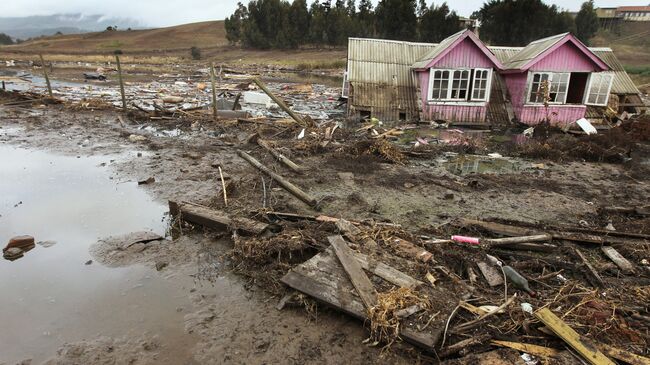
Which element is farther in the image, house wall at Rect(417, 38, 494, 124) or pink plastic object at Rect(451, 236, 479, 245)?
house wall at Rect(417, 38, 494, 124)

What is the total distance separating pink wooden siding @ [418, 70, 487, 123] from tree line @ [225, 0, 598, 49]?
3097cm

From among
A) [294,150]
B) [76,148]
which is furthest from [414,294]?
[76,148]

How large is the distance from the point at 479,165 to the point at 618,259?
5.94 metres

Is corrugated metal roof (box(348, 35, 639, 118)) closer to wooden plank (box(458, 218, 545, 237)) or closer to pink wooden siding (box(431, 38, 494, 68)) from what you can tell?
pink wooden siding (box(431, 38, 494, 68))

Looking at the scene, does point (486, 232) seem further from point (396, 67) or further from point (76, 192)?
point (396, 67)

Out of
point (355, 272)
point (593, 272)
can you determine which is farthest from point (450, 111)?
point (355, 272)

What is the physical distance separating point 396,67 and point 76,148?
A: 14.8 m

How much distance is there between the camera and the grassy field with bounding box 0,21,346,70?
191 ft

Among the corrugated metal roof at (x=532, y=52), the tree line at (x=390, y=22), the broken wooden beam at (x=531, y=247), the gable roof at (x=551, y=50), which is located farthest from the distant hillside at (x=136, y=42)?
the broken wooden beam at (x=531, y=247)

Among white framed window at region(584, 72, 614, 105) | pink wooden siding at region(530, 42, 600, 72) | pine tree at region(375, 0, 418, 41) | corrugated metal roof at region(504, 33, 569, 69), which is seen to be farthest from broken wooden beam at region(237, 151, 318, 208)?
pine tree at region(375, 0, 418, 41)

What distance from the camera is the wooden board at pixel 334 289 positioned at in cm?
401

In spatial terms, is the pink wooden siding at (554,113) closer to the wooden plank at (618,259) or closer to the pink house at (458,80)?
the pink house at (458,80)

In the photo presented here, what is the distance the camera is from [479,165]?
445 inches

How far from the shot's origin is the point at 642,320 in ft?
14.0
